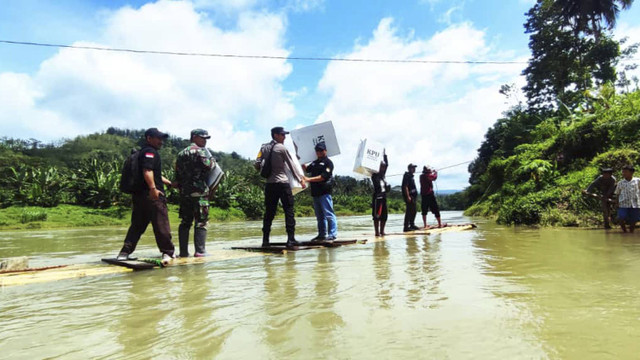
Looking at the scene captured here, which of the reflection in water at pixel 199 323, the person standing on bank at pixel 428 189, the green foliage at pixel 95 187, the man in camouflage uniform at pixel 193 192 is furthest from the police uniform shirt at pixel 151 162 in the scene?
the green foliage at pixel 95 187

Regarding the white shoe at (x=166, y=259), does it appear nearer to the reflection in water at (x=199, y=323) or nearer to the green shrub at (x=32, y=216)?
the reflection in water at (x=199, y=323)

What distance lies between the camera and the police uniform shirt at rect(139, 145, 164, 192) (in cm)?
458

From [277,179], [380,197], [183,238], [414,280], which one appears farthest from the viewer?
[380,197]

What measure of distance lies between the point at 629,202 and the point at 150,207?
26.9 feet

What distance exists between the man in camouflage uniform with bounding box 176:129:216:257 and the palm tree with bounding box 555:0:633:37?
30.5 metres

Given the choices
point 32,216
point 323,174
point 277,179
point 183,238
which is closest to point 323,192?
point 323,174

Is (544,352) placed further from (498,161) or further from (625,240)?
(498,161)

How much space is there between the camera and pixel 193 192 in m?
5.05

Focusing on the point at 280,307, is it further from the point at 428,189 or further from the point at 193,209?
the point at 428,189

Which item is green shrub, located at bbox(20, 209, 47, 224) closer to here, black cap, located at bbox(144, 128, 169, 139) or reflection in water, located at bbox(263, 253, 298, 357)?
black cap, located at bbox(144, 128, 169, 139)

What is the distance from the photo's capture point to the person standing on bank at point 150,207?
4.59 metres

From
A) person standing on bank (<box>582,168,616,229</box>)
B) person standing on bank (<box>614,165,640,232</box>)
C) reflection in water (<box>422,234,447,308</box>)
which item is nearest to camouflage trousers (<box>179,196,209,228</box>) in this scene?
reflection in water (<box>422,234,447,308</box>)

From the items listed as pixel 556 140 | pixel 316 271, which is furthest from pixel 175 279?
pixel 556 140

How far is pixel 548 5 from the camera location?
29625 millimetres
